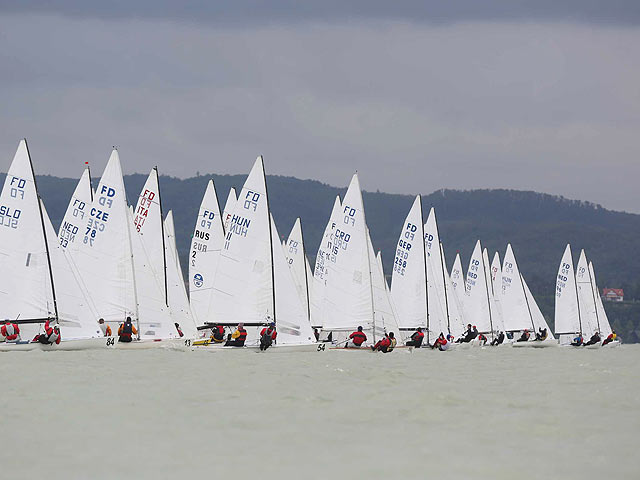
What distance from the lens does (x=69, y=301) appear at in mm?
29828

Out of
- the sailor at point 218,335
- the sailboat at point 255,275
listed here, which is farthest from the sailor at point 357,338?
the sailor at point 218,335

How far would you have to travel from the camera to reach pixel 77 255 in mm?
34375

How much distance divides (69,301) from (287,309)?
20.7 ft

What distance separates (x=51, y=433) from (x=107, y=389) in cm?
479

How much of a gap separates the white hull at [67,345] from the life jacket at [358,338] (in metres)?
7.21

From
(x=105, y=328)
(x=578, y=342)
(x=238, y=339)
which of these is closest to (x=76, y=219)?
(x=105, y=328)

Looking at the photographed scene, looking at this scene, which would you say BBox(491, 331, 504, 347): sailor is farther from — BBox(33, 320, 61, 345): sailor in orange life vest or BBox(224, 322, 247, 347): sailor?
BBox(33, 320, 61, 345): sailor in orange life vest

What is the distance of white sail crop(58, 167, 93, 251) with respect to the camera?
3488cm

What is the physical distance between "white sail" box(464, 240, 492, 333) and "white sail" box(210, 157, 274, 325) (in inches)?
1020

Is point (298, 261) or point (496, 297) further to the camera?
point (496, 297)

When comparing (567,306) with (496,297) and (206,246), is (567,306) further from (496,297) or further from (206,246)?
(206,246)

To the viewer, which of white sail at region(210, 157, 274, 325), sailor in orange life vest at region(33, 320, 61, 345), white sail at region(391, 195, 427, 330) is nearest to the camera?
sailor in orange life vest at region(33, 320, 61, 345)

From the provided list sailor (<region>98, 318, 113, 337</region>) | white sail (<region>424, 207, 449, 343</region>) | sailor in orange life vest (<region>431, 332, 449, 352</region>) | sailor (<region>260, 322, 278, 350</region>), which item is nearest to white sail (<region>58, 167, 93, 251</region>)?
sailor (<region>98, 318, 113, 337</region>)

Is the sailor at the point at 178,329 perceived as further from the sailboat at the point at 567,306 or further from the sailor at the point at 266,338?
the sailboat at the point at 567,306
